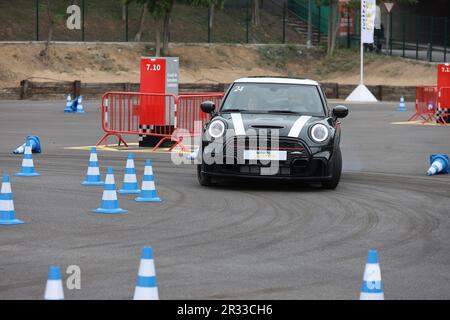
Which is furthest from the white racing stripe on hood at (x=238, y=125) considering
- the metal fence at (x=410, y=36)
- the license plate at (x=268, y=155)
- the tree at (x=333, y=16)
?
the metal fence at (x=410, y=36)

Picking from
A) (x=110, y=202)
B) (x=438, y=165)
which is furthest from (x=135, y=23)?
(x=110, y=202)

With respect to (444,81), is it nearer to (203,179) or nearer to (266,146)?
(203,179)

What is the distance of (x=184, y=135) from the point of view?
22516mm

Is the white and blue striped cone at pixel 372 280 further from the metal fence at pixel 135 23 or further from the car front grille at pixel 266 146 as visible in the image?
the metal fence at pixel 135 23

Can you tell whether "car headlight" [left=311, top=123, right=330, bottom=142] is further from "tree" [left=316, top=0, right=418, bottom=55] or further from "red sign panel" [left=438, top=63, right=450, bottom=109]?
"tree" [left=316, top=0, right=418, bottom=55]

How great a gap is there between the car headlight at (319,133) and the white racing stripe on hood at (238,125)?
3.03 ft

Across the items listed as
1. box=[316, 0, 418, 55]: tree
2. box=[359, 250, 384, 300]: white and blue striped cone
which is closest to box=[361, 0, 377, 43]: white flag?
box=[316, 0, 418, 55]: tree

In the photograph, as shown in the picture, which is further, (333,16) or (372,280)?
(333,16)

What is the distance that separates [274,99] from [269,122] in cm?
121

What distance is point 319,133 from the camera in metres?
15.3

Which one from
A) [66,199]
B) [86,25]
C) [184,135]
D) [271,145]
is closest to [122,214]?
[66,199]

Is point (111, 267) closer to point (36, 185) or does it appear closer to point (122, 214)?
point (122, 214)

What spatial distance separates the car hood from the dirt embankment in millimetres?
33195

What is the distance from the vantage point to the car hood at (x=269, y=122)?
15.2 meters
